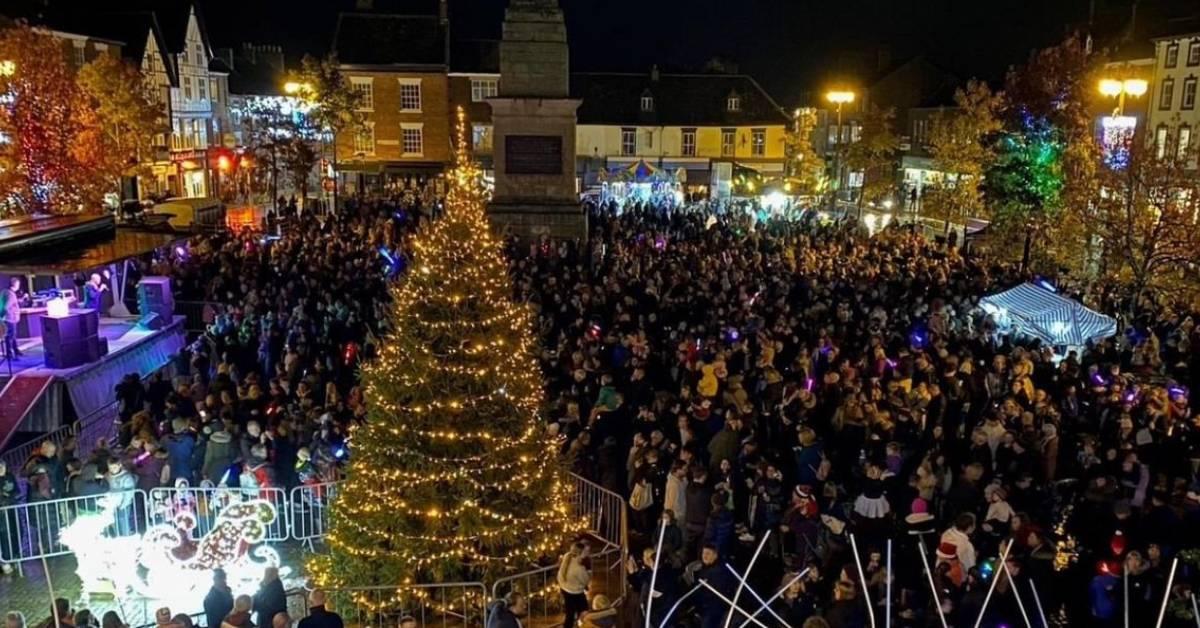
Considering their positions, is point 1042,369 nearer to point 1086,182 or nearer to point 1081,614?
point 1081,614

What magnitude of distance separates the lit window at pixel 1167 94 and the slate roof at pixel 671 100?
22.0 m

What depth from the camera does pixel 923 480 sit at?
10.9 meters

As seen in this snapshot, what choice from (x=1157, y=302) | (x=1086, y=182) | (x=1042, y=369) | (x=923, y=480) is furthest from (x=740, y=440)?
(x=1086, y=182)

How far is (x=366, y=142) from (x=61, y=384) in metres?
43.2

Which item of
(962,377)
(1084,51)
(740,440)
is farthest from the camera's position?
(1084,51)

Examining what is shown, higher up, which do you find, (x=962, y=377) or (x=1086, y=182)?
(x=1086, y=182)

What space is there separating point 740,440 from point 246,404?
6.59m

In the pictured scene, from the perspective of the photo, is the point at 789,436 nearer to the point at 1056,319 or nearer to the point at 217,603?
the point at 217,603

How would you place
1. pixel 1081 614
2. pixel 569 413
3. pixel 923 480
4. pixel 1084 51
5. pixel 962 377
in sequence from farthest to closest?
pixel 1084 51
pixel 962 377
pixel 569 413
pixel 923 480
pixel 1081 614

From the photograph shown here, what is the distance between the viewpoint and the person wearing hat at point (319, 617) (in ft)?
27.6

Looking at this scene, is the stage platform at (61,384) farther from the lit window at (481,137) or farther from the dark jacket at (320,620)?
the lit window at (481,137)

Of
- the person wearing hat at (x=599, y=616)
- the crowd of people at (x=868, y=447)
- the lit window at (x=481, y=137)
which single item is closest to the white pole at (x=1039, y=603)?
the crowd of people at (x=868, y=447)

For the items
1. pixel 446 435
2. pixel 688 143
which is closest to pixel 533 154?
pixel 446 435

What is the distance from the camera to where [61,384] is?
17297mm
